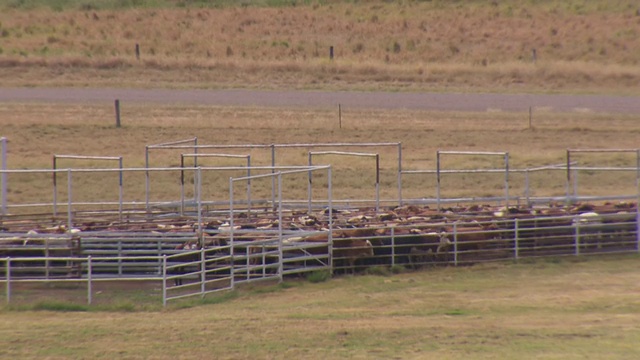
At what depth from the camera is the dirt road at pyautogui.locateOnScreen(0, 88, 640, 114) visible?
40594 mm

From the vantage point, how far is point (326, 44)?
53.5 m

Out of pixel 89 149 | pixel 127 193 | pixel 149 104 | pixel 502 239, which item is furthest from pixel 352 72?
pixel 502 239

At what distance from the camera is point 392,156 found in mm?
33406

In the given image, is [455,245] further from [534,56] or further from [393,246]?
[534,56]

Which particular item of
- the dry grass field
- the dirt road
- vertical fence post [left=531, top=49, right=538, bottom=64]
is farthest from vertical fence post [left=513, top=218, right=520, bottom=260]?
vertical fence post [left=531, top=49, right=538, bottom=64]

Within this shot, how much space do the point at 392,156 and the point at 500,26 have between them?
81.0 ft

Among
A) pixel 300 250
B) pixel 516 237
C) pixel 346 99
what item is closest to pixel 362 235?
pixel 300 250

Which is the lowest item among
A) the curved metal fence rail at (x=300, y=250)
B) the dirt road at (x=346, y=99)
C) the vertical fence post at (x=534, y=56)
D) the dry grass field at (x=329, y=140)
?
the curved metal fence rail at (x=300, y=250)

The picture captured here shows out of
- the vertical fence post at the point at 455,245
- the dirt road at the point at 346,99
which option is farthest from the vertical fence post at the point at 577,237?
the dirt road at the point at 346,99

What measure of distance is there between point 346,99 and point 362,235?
21800mm

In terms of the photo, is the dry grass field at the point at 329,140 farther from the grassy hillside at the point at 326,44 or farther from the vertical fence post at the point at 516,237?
the vertical fence post at the point at 516,237

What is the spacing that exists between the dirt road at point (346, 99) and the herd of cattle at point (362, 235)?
17761mm

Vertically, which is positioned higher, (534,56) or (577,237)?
(534,56)

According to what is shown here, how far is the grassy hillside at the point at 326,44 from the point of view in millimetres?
46469
